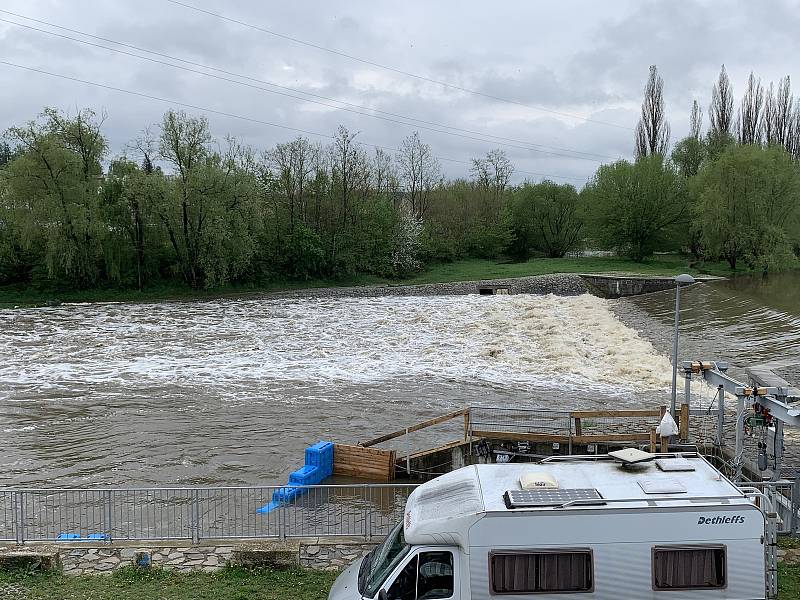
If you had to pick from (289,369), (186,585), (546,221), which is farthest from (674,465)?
A: (546,221)

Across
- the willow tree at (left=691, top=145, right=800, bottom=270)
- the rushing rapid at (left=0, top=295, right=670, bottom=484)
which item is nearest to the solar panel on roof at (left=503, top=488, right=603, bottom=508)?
the rushing rapid at (left=0, top=295, right=670, bottom=484)

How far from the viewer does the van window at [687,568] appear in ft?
27.5

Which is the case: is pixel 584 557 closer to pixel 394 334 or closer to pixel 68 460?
pixel 68 460

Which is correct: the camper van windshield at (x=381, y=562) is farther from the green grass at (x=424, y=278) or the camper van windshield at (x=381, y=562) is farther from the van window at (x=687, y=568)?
the green grass at (x=424, y=278)

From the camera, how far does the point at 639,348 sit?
1396 inches

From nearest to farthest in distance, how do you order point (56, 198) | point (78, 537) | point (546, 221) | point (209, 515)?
1. point (78, 537)
2. point (209, 515)
3. point (56, 198)
4. point (546, 221)

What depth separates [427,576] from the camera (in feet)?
27.9

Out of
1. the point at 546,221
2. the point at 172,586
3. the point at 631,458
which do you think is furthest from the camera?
the point at 546,221

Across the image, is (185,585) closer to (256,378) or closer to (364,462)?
(364,462)

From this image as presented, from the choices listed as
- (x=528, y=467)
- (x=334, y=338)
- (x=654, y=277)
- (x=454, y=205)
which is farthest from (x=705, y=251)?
(x=528, y=467)

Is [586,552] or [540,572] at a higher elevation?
[586,552]

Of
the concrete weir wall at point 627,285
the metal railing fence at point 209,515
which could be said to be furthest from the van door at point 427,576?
the concrete weir wall at point 627,285

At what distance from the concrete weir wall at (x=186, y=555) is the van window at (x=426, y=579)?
3.26 meters

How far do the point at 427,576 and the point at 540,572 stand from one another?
4.41 feet
